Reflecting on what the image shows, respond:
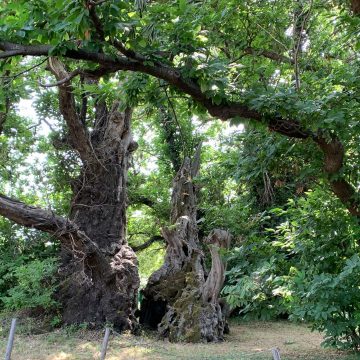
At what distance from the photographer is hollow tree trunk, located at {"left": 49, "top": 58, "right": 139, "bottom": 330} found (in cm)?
1231

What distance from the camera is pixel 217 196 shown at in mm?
17438

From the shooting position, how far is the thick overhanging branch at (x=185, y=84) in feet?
15.2

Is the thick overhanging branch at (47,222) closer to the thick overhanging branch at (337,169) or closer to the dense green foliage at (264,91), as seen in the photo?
the dense green foliage at (264,91)

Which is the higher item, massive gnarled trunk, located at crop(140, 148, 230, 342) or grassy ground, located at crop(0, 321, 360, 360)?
massive gnarled trunk, located at crop(140, 148, 230, 342)

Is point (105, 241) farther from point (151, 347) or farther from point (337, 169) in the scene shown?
point (337, 169)

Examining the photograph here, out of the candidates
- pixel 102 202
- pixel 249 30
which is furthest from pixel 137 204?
pixel 249 30

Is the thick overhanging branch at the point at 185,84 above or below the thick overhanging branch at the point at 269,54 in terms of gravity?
below

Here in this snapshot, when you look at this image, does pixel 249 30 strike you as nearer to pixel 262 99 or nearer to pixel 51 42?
pixel 262 99

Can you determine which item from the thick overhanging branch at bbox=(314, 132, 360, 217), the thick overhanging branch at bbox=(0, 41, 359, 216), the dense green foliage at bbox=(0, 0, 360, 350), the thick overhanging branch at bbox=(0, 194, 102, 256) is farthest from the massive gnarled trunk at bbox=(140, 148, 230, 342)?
the thick overhanging branch at bbox=(0, 41, 359, 216)

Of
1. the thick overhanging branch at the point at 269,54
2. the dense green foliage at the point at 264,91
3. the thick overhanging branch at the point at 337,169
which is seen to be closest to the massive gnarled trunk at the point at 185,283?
the dense green foliage at the point at 264,91

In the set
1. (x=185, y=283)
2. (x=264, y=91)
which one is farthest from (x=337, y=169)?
(x=185, y=283)

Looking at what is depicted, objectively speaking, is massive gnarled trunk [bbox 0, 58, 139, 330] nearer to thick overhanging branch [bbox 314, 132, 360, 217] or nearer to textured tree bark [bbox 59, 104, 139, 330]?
textured tree bark [bbox 59, 104, 139, 330]

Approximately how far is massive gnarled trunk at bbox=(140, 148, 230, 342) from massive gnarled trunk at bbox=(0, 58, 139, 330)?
1.16 m

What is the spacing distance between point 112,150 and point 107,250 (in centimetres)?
312
